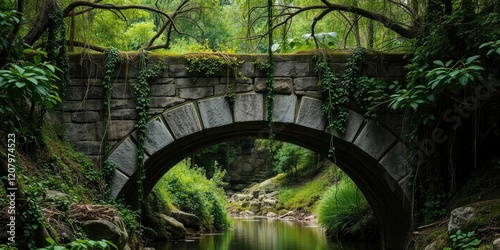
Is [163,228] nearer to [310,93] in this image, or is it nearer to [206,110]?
[206,110]

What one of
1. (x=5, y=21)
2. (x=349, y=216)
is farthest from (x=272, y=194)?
(x=5, y=21)

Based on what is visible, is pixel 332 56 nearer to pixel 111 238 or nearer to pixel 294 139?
pixel 294 139

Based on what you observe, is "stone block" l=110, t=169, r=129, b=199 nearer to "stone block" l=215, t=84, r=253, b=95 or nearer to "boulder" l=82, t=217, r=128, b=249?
"stone block" l=215, t=84, r=253, b=95

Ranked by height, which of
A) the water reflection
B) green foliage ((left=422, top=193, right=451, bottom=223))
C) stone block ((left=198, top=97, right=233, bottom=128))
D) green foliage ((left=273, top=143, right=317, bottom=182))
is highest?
green foliage ((left=273, top=143, right=317, bottom=182))

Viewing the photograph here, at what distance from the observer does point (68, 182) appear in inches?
229

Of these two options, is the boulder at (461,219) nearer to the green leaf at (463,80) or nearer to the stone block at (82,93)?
the green leaf at (463,80)

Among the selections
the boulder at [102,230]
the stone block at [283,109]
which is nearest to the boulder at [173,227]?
the stone block at [283,109]

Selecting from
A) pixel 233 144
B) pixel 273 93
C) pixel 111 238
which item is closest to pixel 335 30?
pixel 273 93

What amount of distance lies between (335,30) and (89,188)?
4181 millimetres

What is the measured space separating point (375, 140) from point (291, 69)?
50.7 inches

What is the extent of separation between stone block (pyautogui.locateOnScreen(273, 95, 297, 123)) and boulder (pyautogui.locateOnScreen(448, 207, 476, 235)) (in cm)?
230

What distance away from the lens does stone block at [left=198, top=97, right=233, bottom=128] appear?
6453mm

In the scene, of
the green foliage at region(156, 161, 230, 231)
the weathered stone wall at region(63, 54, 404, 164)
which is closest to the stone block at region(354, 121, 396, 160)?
the weathered stone wall at region(63, 54, 404, 164)

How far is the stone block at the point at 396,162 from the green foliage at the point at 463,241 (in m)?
1.85
